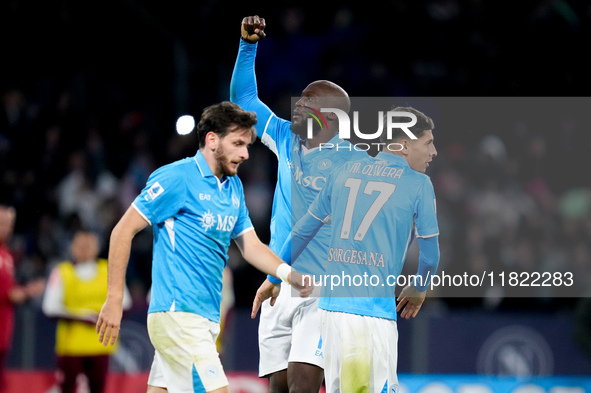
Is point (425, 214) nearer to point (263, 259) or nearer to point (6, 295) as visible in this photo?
point (263, 259)

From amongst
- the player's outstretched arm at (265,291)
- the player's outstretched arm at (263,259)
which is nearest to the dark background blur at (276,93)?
the player's outstretched arm at (265,291)

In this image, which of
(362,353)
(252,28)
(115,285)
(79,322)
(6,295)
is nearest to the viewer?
(115,285)

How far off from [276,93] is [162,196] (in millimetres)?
7627

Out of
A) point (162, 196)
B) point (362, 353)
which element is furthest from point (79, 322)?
point (362, 353)

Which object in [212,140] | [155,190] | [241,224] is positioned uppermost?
[212,140]

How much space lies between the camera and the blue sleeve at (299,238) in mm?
5355

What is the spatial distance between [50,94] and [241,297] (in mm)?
4707

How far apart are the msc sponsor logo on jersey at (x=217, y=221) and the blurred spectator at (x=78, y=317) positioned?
14.7 ft

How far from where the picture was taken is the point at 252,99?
6.41m

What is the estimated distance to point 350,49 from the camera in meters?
12.7

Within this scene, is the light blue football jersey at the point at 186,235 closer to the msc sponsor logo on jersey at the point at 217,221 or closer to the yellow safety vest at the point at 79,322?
the msc sponsor logo on jersey at the point at 217,221

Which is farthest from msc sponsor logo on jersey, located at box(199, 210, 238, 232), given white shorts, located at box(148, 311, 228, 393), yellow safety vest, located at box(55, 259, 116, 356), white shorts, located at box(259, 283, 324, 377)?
yellow safety vest, located at box(55, 259, 116, 356)

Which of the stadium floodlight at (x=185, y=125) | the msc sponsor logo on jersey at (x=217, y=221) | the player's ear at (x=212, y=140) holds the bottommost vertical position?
the msc sponsor logo on jersey at (x=217, y=221)

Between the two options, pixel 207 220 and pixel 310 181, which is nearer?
pixel 207 220
